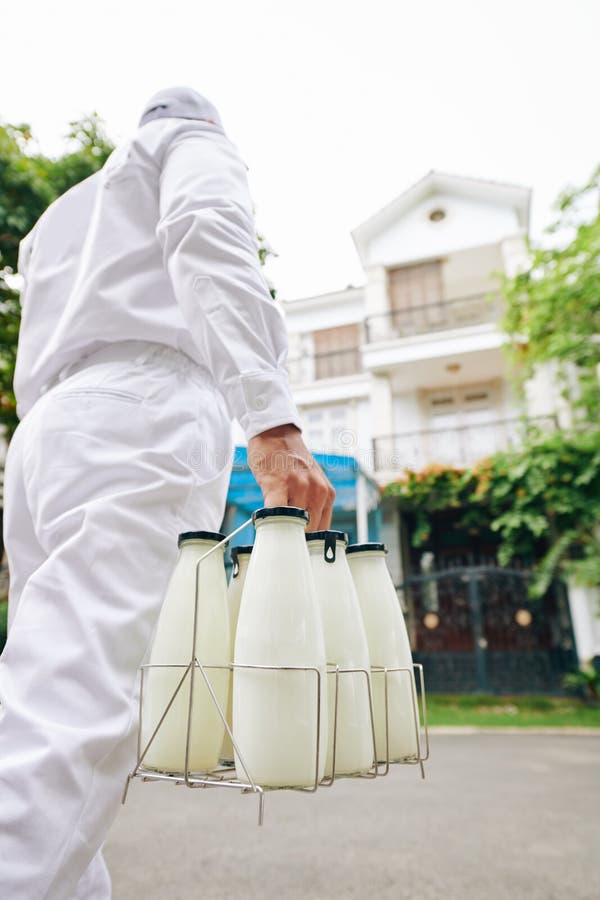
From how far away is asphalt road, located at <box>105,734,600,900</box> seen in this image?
1.71m

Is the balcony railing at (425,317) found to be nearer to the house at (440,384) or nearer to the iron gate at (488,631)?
the house at (440,384)

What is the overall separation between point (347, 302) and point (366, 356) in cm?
310

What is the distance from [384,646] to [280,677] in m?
0.20

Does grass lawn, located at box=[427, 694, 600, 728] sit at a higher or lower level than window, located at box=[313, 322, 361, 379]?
lower

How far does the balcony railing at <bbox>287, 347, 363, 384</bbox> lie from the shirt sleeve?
38.2 ft

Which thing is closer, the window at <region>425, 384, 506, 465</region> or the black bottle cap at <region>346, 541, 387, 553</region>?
the black bottle cap at <region>346, 541, 387, 553</region>

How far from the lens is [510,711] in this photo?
6.38m

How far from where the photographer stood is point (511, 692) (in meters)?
7.23

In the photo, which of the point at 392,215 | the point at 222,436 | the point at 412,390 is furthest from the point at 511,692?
the point at 392,215

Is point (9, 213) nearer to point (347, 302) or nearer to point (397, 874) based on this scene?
point (397, 874)

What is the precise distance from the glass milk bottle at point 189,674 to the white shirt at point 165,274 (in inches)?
8.9

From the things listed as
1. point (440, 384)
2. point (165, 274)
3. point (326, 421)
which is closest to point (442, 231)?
point (440, 384)

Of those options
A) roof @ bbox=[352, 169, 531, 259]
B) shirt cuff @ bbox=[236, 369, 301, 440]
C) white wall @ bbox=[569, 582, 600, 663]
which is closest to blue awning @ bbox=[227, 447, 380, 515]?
white wall @ bbox=[569, 582, 600, 663]

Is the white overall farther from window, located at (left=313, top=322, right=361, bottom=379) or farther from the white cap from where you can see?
window, located at (left=313, top=322, right=361, bottom=379)
